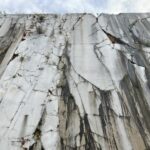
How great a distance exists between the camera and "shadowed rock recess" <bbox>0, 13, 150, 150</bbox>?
4203mm

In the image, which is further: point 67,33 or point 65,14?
point 65,14

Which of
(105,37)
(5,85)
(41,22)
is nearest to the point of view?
(5,85)

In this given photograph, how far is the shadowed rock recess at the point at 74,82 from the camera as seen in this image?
4203 mm

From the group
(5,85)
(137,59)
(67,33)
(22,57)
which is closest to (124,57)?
(137,59)

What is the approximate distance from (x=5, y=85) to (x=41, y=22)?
2307mm

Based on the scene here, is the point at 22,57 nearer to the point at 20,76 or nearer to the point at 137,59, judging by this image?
the point at 20,76

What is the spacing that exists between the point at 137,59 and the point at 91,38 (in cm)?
103

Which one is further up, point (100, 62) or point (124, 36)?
point (124, 36)

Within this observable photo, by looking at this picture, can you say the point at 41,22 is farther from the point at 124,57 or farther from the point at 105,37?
the point at 124,57

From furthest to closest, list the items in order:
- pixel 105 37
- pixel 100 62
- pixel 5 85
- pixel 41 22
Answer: pixel 41 22
pixel 105 37
pixel 100 62
pixel 5 85

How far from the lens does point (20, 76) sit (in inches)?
203

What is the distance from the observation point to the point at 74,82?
507 cm

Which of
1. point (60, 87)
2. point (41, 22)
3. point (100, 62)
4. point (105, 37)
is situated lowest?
point (60, 87)

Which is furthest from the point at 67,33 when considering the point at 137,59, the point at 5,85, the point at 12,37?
the point at 5,85
